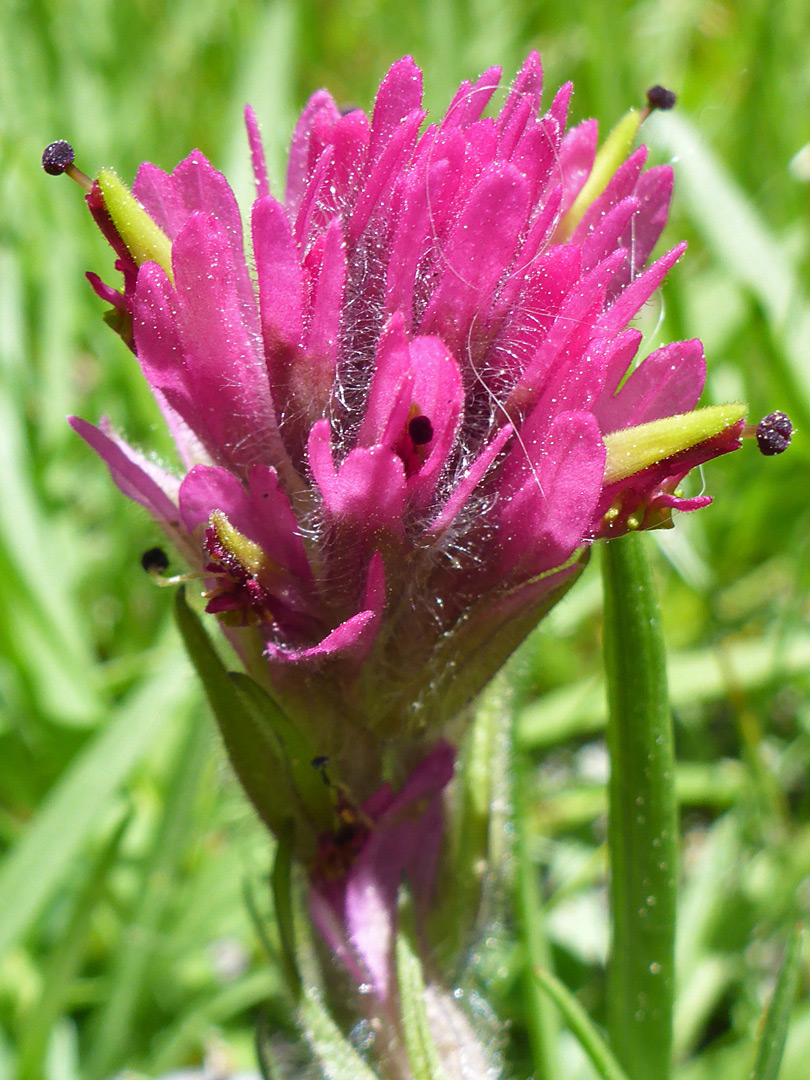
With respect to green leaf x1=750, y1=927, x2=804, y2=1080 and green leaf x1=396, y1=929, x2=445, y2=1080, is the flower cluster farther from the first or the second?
green leaf x1=750, y1=927, x2=804, y2=1080

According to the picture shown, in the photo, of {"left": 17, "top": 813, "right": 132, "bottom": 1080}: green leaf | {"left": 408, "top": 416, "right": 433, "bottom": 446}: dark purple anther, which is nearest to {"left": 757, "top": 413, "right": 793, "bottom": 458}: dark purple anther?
{"left": 408, "top": 416, "right": 433, "bottom": 446}: dark purple anther

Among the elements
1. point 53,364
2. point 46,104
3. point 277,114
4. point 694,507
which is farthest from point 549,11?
point 694,507

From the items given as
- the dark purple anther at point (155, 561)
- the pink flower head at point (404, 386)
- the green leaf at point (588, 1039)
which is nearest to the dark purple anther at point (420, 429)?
the pink flower head at point (404, 386)

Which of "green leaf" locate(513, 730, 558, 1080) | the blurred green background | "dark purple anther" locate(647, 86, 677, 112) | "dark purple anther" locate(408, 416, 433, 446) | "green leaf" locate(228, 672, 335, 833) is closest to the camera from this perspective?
"dark purple anther" locate(408, 416, 433, 446)

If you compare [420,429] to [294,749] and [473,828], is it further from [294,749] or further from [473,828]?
[473,828]

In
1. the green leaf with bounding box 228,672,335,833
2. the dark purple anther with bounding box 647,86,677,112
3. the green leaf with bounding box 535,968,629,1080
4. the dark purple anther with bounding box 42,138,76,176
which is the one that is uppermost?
the dark purple anther with bounding box 42,138,76,176

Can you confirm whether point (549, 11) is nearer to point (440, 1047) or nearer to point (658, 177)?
point (658, 177)
